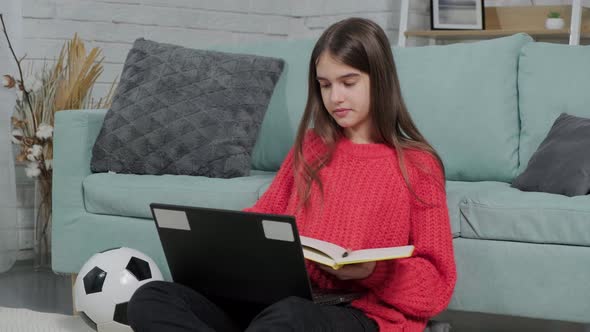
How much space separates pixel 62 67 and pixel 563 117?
2020 mm

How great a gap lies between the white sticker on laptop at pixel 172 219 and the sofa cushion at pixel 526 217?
0.81 meters

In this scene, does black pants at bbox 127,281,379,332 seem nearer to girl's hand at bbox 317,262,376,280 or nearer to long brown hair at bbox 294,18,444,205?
girl's hand at bbox 317,262,376,280

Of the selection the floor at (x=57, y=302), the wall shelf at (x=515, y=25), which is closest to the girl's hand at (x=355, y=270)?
the floor at (x=57, y=302)

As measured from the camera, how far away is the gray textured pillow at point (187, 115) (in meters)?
2.71

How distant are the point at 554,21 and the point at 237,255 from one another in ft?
10.0

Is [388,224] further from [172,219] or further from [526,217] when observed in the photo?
[526,217]

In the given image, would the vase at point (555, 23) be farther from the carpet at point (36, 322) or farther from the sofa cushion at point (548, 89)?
the carpet at point (36, 322)

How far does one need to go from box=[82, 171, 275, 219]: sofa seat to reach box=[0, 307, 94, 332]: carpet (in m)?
0.33

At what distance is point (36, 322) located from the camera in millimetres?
2584

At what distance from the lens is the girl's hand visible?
1.57 m

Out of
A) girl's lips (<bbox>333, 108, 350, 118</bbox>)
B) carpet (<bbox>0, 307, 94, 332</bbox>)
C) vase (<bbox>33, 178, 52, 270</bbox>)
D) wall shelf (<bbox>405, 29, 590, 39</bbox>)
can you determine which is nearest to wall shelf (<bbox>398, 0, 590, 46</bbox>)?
wall shelf (<bbox>405, 29, 590, 39</bbox>)

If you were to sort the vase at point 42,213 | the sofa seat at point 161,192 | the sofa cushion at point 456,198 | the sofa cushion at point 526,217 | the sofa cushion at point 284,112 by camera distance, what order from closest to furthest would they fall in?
the sofa cushion at point 526,217
the sofa cushion at point 456,198
the sofa seat at point 161,192
the sofa cushion at point 284,112
the vase at point 42,213

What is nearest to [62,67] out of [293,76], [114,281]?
[293,76]

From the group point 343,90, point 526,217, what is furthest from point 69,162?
point 526,217
